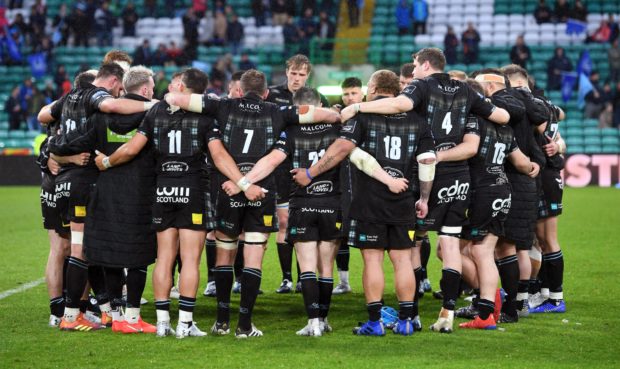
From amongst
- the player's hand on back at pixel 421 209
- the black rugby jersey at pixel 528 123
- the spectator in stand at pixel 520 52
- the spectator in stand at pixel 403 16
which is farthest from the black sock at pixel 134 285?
the spectator in stand at pixel 403 16

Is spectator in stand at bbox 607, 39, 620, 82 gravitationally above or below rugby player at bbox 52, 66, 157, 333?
below

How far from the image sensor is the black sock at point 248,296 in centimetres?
770

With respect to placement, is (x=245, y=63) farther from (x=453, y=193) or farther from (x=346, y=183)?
(x=453, y=193)

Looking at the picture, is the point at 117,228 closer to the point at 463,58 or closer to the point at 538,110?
the point at 538,110

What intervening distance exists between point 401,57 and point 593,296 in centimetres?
1970

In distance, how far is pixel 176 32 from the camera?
3122cm

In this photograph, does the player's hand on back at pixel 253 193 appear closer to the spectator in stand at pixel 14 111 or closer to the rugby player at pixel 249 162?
the rugby player at pixel 249 162

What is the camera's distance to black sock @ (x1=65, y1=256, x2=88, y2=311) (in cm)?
Answer: 804

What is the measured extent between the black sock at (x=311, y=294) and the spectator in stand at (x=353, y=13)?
23.1 m

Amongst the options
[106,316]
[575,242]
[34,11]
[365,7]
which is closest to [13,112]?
[34,11]

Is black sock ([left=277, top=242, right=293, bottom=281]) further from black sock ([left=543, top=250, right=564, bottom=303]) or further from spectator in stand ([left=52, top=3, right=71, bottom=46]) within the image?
spectator in stand ([left=52, top=3, right=71, bottom=46])

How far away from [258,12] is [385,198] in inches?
922

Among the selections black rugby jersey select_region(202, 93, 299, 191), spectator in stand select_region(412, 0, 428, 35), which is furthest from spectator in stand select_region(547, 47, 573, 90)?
black rugby jersey select_region(202, 93, 299, 191)

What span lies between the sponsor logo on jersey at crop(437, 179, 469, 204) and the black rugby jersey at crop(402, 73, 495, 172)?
0.16m
